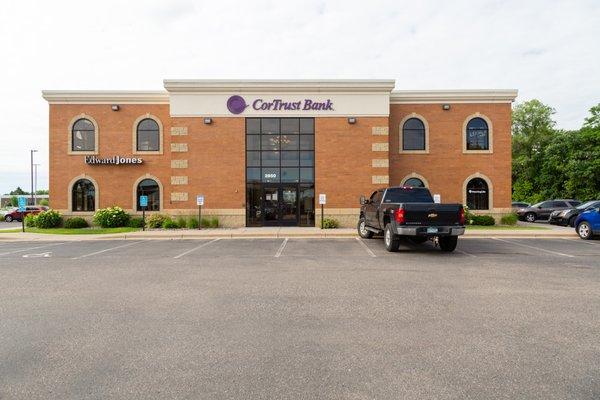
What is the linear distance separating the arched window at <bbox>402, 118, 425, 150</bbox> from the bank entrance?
5.98m

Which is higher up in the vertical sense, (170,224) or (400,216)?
(400,216)

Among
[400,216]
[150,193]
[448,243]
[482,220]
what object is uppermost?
[150,193]

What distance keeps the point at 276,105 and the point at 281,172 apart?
3920mm

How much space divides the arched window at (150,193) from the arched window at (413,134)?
15.7 m

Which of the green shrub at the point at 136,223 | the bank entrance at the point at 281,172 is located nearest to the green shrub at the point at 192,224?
the bank entrance at the point at 281,172

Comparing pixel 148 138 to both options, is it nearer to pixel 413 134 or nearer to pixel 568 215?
pixel 413 134

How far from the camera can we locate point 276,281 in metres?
7.46

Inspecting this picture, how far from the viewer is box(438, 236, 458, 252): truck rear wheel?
11.5 m

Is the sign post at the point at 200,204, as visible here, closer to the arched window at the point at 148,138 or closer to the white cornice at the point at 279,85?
the arched window at the point at 148,138

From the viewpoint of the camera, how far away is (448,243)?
11570 mm

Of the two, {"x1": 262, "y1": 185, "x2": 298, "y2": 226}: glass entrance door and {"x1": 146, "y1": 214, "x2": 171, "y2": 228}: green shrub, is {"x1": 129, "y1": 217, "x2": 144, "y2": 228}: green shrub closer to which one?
{"x1": 146, "y1": 214, "x2": 171, "y2": 228}: green shrub

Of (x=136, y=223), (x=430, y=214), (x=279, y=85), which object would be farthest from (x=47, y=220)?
(x=430, y=214)

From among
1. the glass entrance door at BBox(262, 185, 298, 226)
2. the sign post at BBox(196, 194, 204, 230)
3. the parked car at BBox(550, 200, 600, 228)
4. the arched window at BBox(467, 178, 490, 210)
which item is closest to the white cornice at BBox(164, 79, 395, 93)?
the glass entrance door at BBox(262, 185, 298, 226)

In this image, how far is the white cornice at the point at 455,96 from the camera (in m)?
21.6
